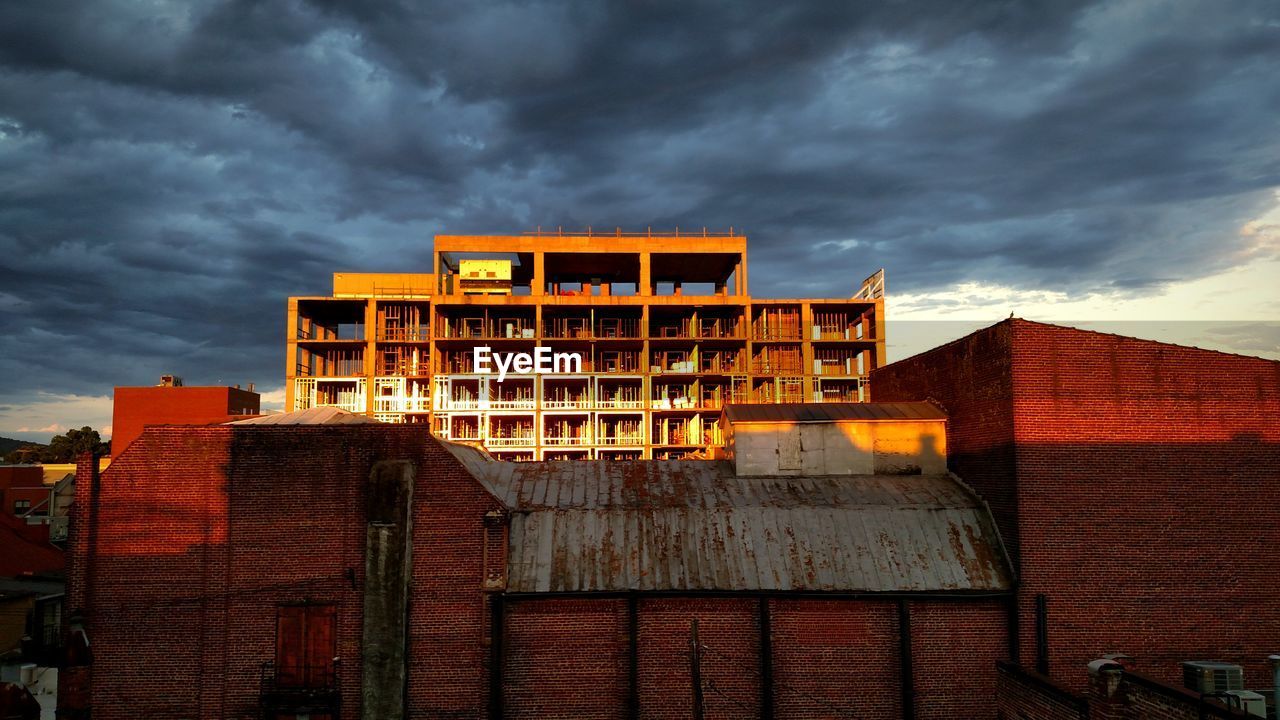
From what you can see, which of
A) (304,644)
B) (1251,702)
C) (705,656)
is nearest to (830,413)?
(705,656)

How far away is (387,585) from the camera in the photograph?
56.2 feet

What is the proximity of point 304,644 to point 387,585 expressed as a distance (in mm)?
2527

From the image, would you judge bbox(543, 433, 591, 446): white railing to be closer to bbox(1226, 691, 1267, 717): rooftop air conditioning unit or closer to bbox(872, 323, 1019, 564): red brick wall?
bbox(872, 323, 1019, 564): red brick wall

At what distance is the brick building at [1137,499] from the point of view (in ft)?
57.2

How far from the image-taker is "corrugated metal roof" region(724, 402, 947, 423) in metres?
21.5

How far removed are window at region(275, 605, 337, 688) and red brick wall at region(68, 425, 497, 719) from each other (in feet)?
0.84

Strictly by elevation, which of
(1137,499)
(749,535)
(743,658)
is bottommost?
(743,658)

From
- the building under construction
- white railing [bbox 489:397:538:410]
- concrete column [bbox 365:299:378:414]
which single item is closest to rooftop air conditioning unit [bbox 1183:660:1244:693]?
the building under construction

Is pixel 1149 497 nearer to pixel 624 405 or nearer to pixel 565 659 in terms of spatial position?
pixel 565 659

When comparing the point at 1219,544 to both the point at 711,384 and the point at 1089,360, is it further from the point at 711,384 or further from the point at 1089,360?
the point at 711,384

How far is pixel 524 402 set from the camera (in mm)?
47500

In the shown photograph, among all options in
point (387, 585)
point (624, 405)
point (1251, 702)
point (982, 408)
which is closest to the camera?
point (1251, 702)

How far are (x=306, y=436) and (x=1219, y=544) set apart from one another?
22716 mm

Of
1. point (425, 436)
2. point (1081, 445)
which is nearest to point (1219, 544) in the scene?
point (1081, 445)
